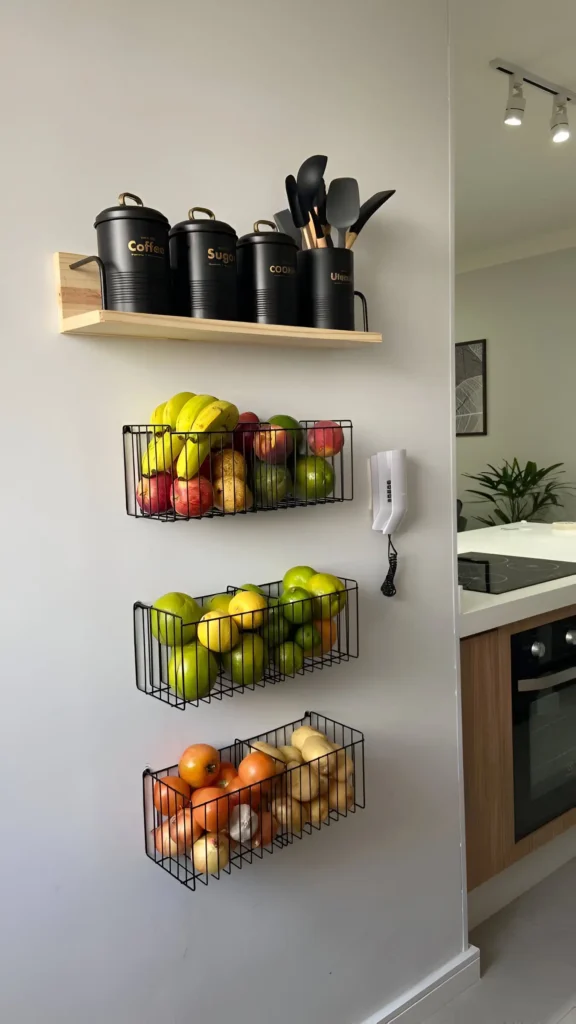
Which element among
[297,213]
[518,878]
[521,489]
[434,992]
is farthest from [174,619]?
[521,489]

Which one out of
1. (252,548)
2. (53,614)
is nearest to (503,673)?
(252,548)

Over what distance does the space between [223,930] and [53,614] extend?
72cm

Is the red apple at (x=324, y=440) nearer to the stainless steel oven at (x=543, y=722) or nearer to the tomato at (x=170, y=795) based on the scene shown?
the tomato at (x=170, y=795)

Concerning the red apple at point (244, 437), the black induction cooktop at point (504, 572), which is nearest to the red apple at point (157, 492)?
the red apple at point (244, 437)

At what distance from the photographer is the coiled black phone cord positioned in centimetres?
177

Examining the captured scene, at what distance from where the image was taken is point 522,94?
2730mm

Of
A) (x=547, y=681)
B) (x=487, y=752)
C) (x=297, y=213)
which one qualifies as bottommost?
(x=487, y=752)

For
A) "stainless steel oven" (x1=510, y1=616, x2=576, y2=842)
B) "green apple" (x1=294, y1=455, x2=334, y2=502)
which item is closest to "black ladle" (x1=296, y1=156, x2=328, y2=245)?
"green apple" (x1=294, y1=455, x2=334, y2=502)

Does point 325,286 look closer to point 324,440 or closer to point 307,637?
point 324,440

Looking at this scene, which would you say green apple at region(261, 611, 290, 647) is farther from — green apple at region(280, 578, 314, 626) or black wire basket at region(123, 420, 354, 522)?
black wire basket at region(123, 420, 354, 522)

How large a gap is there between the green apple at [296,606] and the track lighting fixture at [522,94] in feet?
6.73

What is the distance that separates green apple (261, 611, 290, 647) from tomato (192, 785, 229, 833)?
27 cm

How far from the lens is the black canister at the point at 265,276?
1386 millimetres

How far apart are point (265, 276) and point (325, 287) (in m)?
0.14
